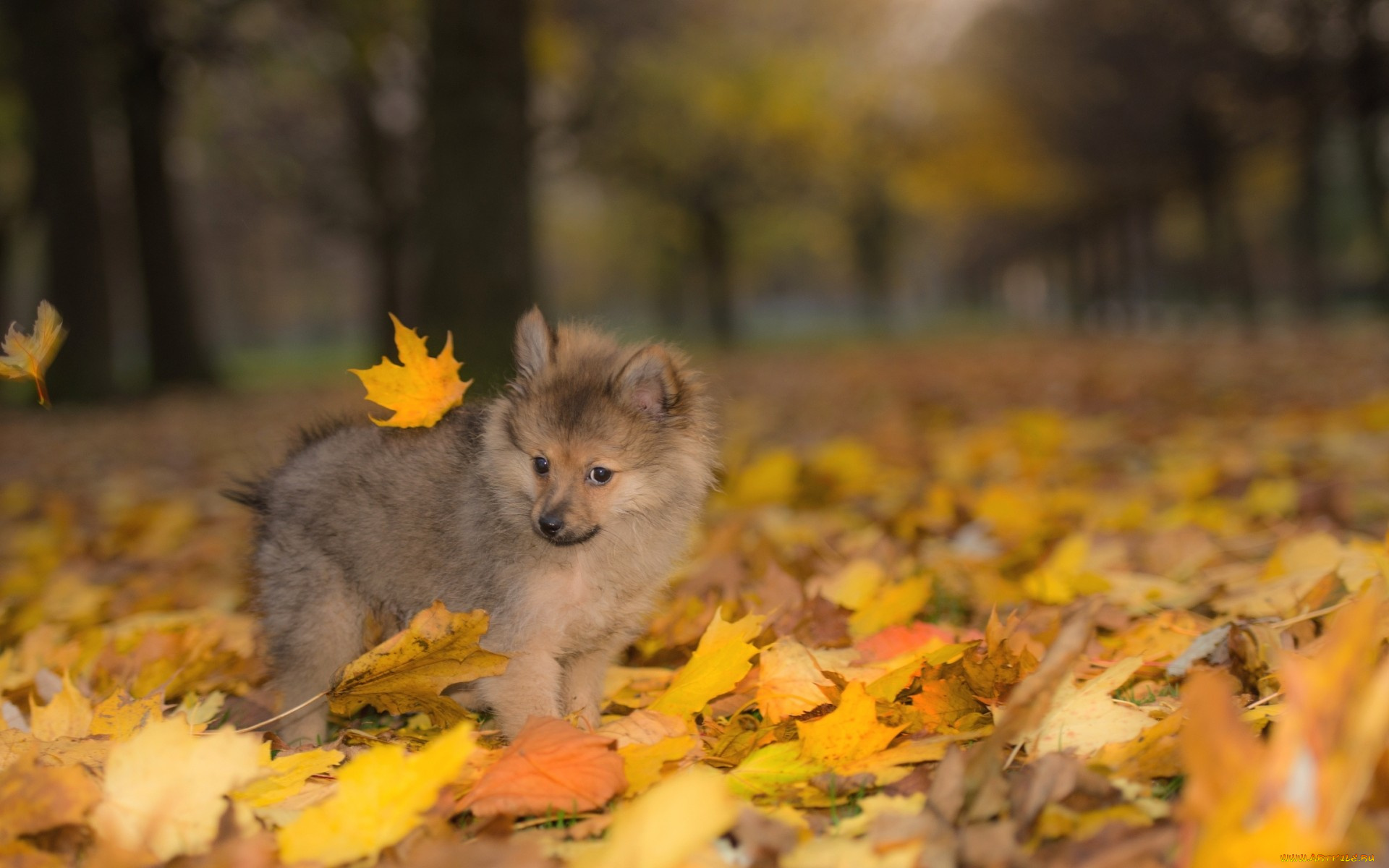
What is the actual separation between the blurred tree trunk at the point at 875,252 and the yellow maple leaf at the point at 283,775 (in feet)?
131

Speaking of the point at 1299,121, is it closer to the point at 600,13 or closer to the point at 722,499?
the point at 600,13

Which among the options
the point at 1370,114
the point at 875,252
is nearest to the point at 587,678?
the point at 1370,114

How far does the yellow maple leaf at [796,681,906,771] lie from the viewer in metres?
2.50

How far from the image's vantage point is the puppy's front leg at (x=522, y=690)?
303 centimetres

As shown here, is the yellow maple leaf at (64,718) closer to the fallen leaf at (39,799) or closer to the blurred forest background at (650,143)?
the fallen leaf at (39,799)

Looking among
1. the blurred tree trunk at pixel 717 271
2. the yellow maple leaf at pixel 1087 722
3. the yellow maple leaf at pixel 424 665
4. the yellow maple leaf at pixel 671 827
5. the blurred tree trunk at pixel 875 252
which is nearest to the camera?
the yellow maple leaf at pixel 671 827

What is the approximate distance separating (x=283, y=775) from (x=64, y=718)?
0.81 meters

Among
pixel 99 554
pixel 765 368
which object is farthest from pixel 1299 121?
pixel 99 554

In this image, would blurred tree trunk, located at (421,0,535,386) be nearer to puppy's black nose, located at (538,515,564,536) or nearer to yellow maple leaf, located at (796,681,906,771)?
puppy's black nose, located at (538,515,564,536)

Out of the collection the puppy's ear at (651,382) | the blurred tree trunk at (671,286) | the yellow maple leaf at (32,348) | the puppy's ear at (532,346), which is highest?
the yellow maple leaf at (32,348)

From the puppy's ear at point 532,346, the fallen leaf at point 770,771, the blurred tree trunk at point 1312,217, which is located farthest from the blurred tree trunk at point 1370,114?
the fallen leaf at point 770,771

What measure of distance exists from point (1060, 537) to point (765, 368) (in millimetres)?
16644

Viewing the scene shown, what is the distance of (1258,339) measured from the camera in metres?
20.6

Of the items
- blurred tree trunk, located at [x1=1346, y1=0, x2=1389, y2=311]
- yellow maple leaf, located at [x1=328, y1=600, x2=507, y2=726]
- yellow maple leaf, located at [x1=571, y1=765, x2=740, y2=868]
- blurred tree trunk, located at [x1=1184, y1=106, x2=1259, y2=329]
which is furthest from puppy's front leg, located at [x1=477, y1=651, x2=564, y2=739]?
blurred tree trunk, located at [x1=1184, y1=106, x2=1259, y2=329]
